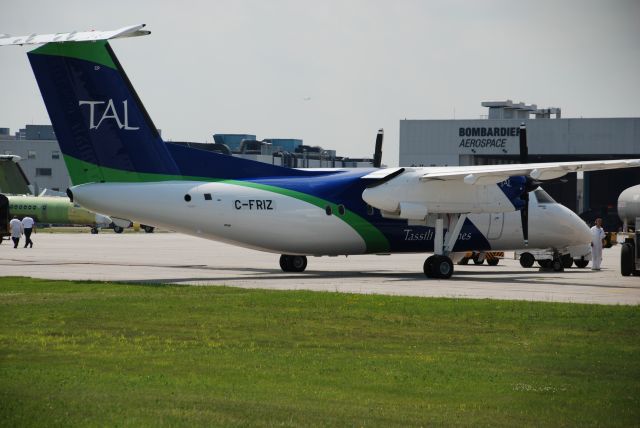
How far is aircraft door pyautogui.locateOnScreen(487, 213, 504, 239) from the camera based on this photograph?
36.2m

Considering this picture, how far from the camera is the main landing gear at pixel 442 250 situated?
3379 cm

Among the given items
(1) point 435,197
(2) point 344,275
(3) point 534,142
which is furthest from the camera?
(3) point 534,142

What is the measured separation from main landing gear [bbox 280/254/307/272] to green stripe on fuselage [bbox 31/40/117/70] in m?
9.71

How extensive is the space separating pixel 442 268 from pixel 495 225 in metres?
3.56

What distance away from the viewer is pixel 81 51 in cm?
3016

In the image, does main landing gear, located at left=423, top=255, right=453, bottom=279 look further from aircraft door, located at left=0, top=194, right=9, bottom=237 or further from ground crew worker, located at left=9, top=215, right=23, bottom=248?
ground crew worker, located at left=9, top=215, right=23, bottom=248

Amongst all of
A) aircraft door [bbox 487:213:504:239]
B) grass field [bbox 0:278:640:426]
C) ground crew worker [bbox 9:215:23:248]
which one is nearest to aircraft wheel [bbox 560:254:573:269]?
aircraft door [bbox 487:213:504:239]

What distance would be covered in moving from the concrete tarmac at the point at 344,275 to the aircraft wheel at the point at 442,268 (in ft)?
0.97

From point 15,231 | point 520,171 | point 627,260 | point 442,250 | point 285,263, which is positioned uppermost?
point 520,171

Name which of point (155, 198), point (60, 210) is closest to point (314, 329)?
point (155, 198)

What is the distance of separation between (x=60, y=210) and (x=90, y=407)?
89.6 m

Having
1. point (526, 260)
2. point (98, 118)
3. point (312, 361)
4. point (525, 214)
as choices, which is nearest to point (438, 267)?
point (525, 214)

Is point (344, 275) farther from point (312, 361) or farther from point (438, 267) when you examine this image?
point (312, 361)

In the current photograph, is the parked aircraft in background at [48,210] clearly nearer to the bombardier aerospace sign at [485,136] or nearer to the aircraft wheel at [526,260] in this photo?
the bombardier aerospace sign at [485,136]
